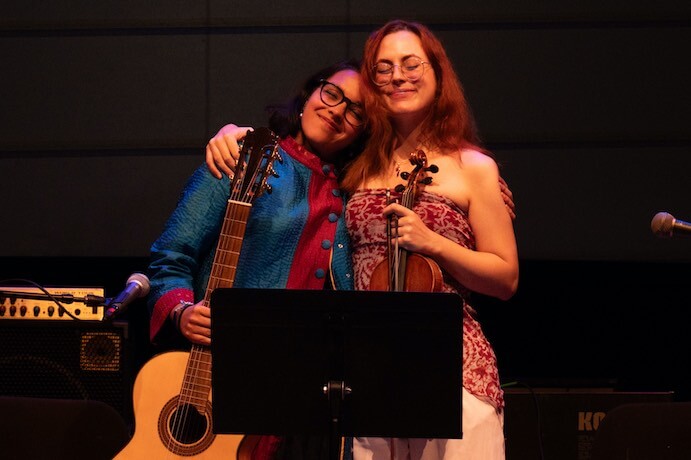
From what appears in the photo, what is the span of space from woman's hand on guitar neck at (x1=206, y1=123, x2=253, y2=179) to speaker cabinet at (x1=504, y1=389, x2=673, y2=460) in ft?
4.46

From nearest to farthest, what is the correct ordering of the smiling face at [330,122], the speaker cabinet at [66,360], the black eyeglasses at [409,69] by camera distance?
1. the black eyeglasses at [409,69]
2. the smiling face at [330,122]
3. the speaker cabinet at [66,360]

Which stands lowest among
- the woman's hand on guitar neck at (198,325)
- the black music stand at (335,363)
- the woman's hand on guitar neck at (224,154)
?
the black music stand at (335,363)

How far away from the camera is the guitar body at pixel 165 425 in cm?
224

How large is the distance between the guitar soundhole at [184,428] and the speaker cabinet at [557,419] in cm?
132

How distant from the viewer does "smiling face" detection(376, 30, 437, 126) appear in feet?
8.14

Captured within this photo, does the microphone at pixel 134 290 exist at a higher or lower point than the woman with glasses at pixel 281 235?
lower

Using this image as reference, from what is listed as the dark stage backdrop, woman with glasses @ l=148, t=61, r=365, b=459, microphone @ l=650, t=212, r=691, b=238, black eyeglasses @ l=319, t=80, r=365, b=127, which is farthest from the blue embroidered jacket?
the dark stage backdrop

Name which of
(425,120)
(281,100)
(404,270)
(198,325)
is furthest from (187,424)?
(281,100)

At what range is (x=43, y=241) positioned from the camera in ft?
13.6

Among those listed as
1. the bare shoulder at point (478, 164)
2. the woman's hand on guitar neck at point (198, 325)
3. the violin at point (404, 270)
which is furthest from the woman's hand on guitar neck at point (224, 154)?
the bare shoulder at point (478, 164)

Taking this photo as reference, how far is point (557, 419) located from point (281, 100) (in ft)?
6.09

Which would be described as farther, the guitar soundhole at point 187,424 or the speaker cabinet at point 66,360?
the speaker cabinet at point 66,360

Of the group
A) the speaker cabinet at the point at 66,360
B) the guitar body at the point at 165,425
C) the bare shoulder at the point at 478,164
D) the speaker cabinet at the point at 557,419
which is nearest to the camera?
the guitar body at the point at 165,425

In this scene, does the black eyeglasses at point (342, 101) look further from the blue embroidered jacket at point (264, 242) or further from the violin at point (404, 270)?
the violin at point (404, 270)
